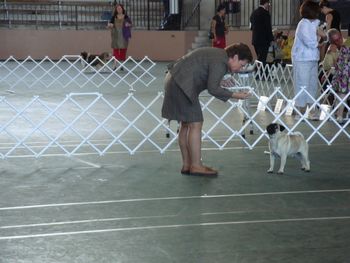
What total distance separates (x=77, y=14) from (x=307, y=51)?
16068 mm

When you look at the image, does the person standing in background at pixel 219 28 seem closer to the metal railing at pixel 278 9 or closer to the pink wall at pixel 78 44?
the metal railing at pixel 278 9

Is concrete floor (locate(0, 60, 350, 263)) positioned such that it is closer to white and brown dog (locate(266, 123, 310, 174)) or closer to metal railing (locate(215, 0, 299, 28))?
white and brown dog (locate(266, 123, 310, 174))

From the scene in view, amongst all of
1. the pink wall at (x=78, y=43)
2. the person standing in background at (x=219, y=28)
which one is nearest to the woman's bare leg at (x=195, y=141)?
the person standing in background at (x=219, y=28)

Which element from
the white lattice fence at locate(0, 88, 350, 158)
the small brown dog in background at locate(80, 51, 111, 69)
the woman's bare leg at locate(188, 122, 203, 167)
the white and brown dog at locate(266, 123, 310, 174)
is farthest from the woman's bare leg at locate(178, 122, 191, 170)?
the small brown dog in background at locate(80, 51, 111, 69)

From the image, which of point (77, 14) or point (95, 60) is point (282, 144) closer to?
point (95, 60)

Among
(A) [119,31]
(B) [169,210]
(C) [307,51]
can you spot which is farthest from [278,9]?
(B) [169,210]

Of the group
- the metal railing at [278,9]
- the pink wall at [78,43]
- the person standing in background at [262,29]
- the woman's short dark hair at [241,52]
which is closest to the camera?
the woman's short dark hair at [241,52]

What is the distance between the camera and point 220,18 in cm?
1692

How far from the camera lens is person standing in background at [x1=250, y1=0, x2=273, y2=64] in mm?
12309

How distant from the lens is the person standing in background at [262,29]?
485 inches

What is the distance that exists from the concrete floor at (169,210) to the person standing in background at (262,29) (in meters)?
6.03

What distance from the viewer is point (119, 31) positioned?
16.7 meters

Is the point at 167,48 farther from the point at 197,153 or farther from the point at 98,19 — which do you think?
the point at 197,153

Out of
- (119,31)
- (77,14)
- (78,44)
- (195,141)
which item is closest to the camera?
(195,141)
